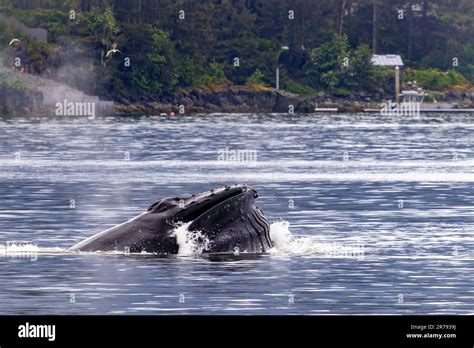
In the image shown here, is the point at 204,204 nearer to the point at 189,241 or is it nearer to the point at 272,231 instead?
the point at 189,241

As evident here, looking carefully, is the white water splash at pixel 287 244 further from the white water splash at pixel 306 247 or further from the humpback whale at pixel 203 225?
the humpback whale at pixel 203 225

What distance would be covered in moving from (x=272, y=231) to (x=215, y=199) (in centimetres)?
590

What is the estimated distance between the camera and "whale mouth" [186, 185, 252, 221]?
3434cm

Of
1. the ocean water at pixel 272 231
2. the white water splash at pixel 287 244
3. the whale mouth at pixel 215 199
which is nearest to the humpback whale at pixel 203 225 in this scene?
the whale mouth at pixel 215 199

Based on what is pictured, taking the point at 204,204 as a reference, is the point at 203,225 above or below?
below

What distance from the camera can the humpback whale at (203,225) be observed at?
34406 millimetres

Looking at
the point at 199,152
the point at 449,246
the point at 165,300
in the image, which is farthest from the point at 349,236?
the point at 199,152

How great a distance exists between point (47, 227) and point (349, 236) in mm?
7967

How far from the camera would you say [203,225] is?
114ft

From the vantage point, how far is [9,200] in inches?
2253

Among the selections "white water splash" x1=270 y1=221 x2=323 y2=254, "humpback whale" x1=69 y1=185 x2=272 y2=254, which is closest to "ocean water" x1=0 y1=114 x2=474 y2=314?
"white water splash" x1=270 y1=221 x2=323 y2=254

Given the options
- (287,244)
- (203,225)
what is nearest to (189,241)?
(203,225)

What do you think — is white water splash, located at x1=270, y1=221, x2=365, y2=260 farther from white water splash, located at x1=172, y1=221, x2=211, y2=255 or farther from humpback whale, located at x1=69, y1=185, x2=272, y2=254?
white water splash, located at x1=172, y1=221, x2=211, y2=255
